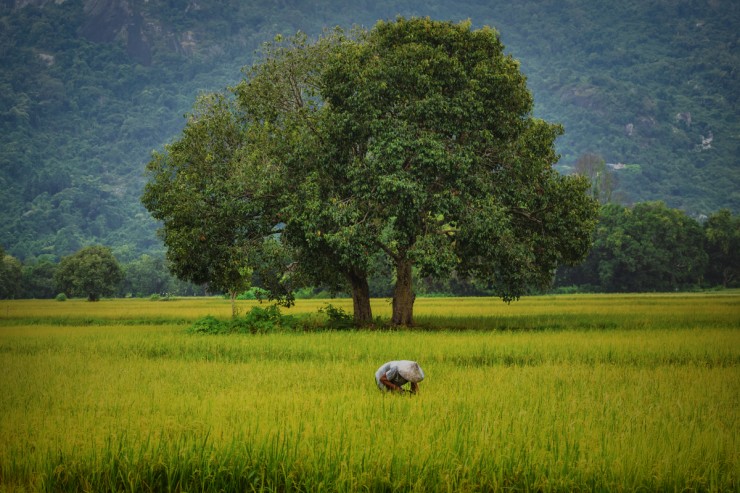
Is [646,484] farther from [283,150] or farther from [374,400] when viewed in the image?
[283,150]

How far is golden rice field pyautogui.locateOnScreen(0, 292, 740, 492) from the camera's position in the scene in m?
7.17

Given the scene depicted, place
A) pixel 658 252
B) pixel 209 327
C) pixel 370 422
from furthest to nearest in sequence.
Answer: pixel 658 252 < pixel 209 327 < pixel 370 422

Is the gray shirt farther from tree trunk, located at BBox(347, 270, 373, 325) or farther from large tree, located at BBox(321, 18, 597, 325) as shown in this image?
tree trunk, located at BBox(347, 270, 373, 325)

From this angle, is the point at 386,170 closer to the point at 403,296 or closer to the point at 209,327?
the point at 403,296

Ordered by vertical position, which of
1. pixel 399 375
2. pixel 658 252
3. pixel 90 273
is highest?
pixel 658 252

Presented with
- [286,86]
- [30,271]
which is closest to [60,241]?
[30,271]

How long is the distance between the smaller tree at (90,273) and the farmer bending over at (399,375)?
71931 mm

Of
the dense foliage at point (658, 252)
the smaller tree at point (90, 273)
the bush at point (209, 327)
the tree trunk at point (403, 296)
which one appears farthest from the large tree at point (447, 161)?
the dense foliage at point (658, 252)

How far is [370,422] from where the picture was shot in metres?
9.12

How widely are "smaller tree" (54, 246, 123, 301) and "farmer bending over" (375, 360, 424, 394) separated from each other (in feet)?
236

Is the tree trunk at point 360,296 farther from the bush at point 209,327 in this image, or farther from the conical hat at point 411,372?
the conical hat at point 411,372

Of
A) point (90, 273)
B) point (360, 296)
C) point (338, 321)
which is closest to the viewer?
point (338, 321)

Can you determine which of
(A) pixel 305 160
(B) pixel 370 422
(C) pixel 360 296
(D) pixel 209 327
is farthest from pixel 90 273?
(B) pixel 370 422

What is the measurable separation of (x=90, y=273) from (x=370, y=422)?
74.7m
